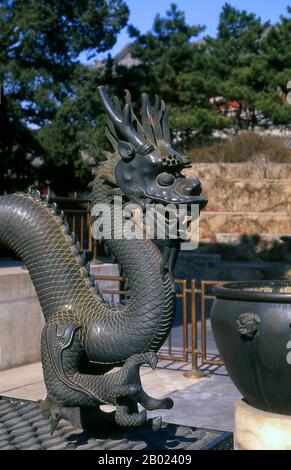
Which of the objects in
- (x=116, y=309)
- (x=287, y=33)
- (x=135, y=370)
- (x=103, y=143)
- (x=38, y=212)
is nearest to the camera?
(x=135, y=370)

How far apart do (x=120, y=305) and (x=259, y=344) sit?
972 millimetres

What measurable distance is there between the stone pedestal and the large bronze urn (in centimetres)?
6

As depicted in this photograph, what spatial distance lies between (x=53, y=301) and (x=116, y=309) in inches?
14.2

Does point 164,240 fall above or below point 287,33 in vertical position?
below

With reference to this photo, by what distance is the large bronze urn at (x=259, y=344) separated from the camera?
3.53 meters

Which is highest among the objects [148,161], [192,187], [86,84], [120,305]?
[86,84]

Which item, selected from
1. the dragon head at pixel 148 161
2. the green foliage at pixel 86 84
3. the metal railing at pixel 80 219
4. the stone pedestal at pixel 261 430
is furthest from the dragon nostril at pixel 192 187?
the green foliage at pixel 86 84

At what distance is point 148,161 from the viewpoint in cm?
289

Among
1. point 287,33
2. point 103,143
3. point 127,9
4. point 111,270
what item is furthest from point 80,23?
point 111,270

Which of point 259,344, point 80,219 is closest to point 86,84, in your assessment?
point 80,219

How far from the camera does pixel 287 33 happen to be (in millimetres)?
18078

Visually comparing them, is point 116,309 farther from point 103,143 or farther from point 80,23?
point 80,23

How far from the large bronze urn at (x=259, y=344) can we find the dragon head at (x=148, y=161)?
110cm

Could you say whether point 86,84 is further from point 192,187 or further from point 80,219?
point 192,187
